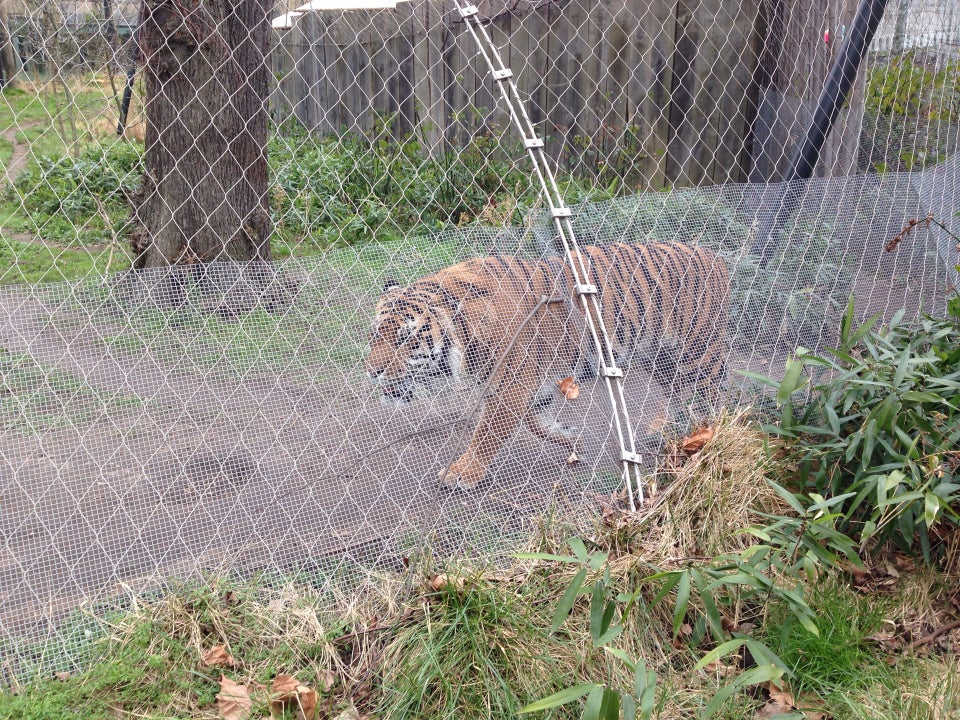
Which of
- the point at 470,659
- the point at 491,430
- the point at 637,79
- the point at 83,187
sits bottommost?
the point at 470,659

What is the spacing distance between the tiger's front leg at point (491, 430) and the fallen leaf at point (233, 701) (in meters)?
0.87

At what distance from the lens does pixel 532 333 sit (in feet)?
10.0

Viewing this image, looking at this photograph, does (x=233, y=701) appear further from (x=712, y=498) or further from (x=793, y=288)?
(x=793, y=288)

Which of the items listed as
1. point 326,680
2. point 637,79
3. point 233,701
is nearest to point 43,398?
point 233,701

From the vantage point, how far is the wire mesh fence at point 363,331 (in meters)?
2.41

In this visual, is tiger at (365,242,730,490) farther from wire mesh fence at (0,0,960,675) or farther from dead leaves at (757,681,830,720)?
dead leaves at (757,681,830,720)

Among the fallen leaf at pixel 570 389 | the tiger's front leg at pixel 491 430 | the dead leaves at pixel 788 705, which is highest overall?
the fallen leaf at pixel 570 389

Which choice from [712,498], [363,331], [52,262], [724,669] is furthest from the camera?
[52,262]

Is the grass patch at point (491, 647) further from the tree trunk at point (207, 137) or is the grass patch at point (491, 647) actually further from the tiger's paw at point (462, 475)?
the tree trunk at point (207, 137)

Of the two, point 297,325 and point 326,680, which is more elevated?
point 297,325

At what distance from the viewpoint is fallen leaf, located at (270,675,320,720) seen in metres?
2.04

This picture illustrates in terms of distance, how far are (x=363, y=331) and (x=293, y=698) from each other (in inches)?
46.9

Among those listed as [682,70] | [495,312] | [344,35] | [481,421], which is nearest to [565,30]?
Answer: [682,70]

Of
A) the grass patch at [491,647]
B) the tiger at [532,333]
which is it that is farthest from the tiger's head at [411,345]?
the grass patch at [491,647]
